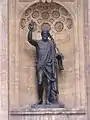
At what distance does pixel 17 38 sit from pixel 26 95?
1506 mm

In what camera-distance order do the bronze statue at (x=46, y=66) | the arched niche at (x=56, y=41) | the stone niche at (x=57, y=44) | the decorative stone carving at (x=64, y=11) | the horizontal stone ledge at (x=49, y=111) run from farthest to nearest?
1. the decorative stone carving at (x=64, y=11)
2. the arched niche at (x=56, y=41)
3. the stone niche at (x=57, y=44)
4. the bronze statue at (x=46, y=66)
5. the horizontal stone ledge at (x=49, y=111)

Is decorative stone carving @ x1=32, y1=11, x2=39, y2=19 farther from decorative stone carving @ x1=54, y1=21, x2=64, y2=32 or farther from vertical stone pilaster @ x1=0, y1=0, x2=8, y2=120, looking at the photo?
vertical stone pilaster @ x1=0, y1=0, x2=8, y2=120

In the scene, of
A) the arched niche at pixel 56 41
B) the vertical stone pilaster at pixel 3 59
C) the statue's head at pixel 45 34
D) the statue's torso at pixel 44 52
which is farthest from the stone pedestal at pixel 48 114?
the statue's head at pixel 45 34

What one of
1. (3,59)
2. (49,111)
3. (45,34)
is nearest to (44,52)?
(45,34)

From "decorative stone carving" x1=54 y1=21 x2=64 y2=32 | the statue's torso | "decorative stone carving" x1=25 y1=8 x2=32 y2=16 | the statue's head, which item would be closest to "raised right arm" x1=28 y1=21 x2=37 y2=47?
the statue's torso

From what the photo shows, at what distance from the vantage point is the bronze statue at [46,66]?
15945 mm

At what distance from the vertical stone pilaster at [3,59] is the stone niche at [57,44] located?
261 millimetres

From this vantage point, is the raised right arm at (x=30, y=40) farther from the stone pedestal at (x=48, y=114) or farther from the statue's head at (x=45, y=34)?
the stone pedestal at (x=48, y=114)

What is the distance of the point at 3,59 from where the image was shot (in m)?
15.7

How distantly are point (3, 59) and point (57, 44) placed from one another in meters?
1.71

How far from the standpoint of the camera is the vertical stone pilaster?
15.6 metres

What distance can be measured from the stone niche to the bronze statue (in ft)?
1.17

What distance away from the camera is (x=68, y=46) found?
54.2 ft

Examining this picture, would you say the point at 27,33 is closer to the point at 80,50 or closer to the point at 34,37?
the point at 34,37
